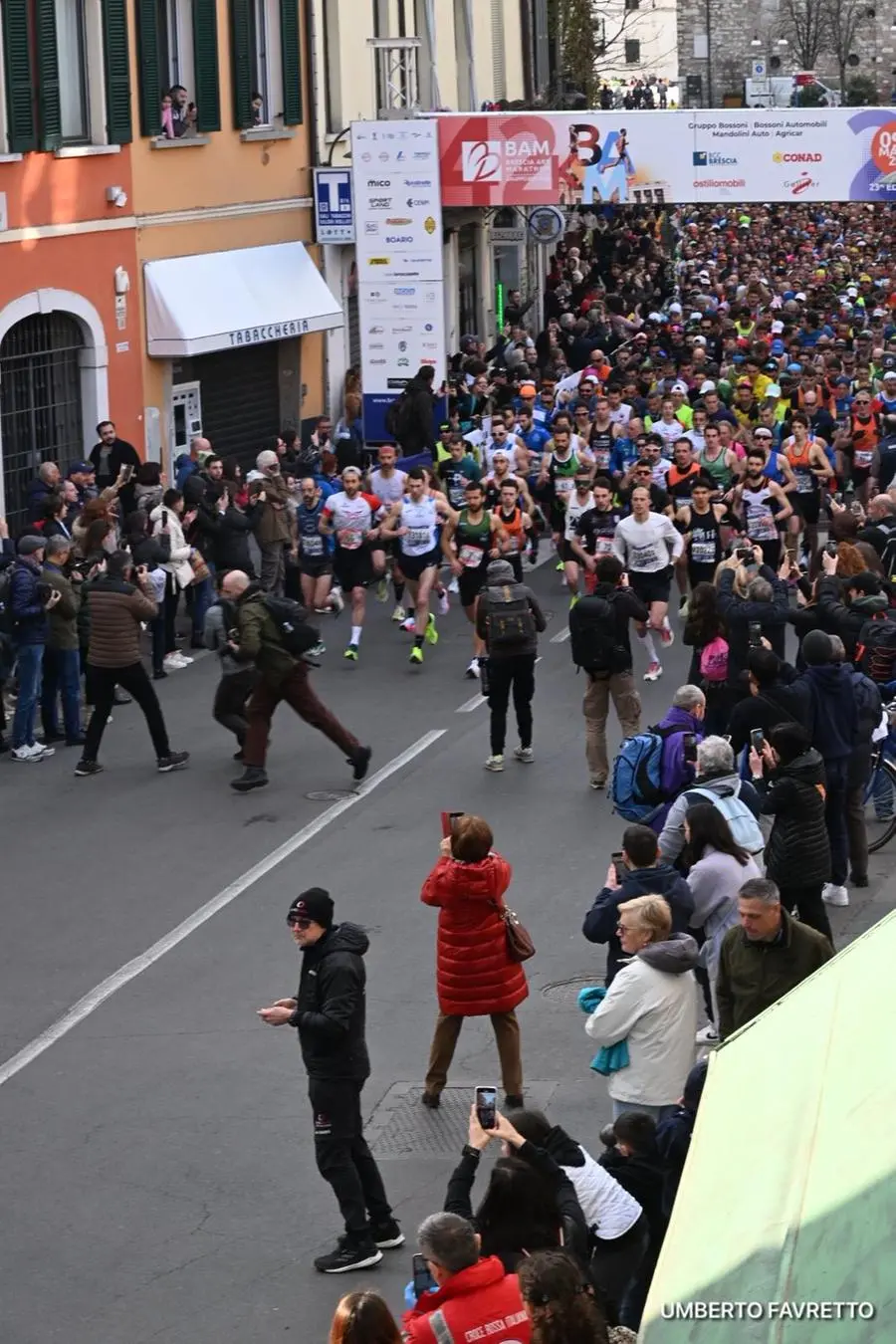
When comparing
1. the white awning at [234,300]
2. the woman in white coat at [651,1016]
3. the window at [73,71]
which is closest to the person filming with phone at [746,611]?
the woman in white coat at [651,1016]

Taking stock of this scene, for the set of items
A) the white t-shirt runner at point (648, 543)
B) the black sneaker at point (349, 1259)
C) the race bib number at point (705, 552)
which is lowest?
the black sneaker at point (349, 1259)

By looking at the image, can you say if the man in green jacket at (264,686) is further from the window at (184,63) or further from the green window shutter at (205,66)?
the green window shutter at (205,66)

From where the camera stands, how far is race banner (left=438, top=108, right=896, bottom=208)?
28391 mm

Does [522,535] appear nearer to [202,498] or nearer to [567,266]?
[202,498]

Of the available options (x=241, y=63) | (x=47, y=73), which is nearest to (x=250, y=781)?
(x=47, y=73)

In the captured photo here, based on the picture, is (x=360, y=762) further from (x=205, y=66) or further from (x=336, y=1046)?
(x=205, y=66)

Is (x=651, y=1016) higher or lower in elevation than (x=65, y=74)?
lower

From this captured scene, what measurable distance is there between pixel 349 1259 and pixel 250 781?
733 centimetres

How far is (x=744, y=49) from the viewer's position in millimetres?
124375

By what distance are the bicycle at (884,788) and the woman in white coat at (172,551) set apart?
684 cm

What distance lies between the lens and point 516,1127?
23.3 ft

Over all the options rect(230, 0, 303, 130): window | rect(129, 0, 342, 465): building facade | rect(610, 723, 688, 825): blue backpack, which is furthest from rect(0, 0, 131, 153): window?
rect(610, 723, 688, 825): blue backpack

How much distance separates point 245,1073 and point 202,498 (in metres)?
9.98

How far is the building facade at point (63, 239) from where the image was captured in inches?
887
